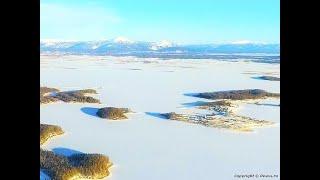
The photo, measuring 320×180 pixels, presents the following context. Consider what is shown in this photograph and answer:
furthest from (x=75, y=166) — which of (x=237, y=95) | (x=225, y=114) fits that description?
(x=237, y=95)

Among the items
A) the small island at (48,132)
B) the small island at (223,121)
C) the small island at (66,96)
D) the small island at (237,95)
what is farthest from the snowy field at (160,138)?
the small island at (237,95)

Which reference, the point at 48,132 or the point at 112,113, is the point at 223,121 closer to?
the point at 112,113

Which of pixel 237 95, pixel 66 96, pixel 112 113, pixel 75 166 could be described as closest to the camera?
pixel 75 166

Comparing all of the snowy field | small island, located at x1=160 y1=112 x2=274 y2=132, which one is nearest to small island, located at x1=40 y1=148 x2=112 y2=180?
the snowy field

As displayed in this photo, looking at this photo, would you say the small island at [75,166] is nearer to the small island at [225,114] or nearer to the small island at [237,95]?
the small island at [225,114]
